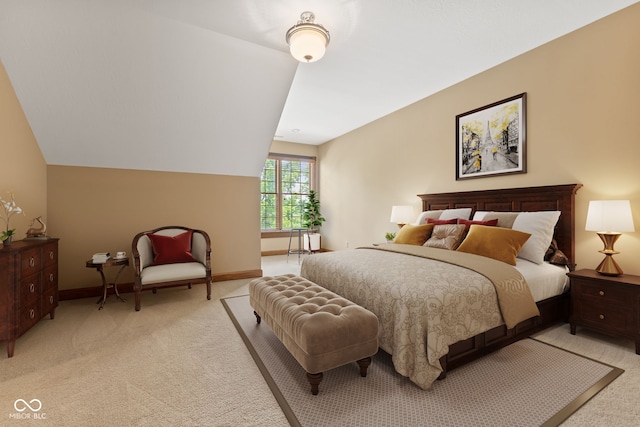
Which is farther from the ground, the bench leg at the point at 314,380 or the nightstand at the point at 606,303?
the nightstand at the point at 606,303

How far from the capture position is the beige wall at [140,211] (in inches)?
150

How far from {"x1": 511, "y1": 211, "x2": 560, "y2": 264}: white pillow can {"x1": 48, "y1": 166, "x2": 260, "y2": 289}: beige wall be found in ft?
12.5

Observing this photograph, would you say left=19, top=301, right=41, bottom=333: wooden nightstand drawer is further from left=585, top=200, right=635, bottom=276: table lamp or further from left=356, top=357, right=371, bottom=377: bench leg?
left=585, top=200, right=635, bottom=276: table lamp

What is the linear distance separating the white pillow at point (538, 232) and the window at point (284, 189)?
17.6ft

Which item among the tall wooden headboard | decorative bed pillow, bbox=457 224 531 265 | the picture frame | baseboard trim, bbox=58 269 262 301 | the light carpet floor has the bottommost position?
the light carpet floor

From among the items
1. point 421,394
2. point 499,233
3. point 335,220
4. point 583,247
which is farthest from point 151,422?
point 335,220

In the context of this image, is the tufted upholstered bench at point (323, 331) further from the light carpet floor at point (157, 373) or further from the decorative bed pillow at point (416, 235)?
the decorative bed pillow at point (416, 235)

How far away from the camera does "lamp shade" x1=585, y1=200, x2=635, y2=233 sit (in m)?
2.43

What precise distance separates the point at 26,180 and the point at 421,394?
4.49m

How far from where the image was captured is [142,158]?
4059 millimetres

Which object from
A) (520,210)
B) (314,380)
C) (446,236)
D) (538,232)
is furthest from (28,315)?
(520,210)

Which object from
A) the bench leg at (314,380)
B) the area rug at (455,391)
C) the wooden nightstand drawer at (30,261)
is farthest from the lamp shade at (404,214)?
the wooden nightstand drawer at (30,261)

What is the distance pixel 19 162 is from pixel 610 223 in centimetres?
586

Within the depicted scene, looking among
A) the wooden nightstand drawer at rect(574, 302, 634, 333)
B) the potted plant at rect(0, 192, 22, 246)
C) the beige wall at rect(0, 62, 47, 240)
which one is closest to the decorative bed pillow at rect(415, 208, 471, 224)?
the wooden nightstand drawer at rect(574, 302, 634, 333)
